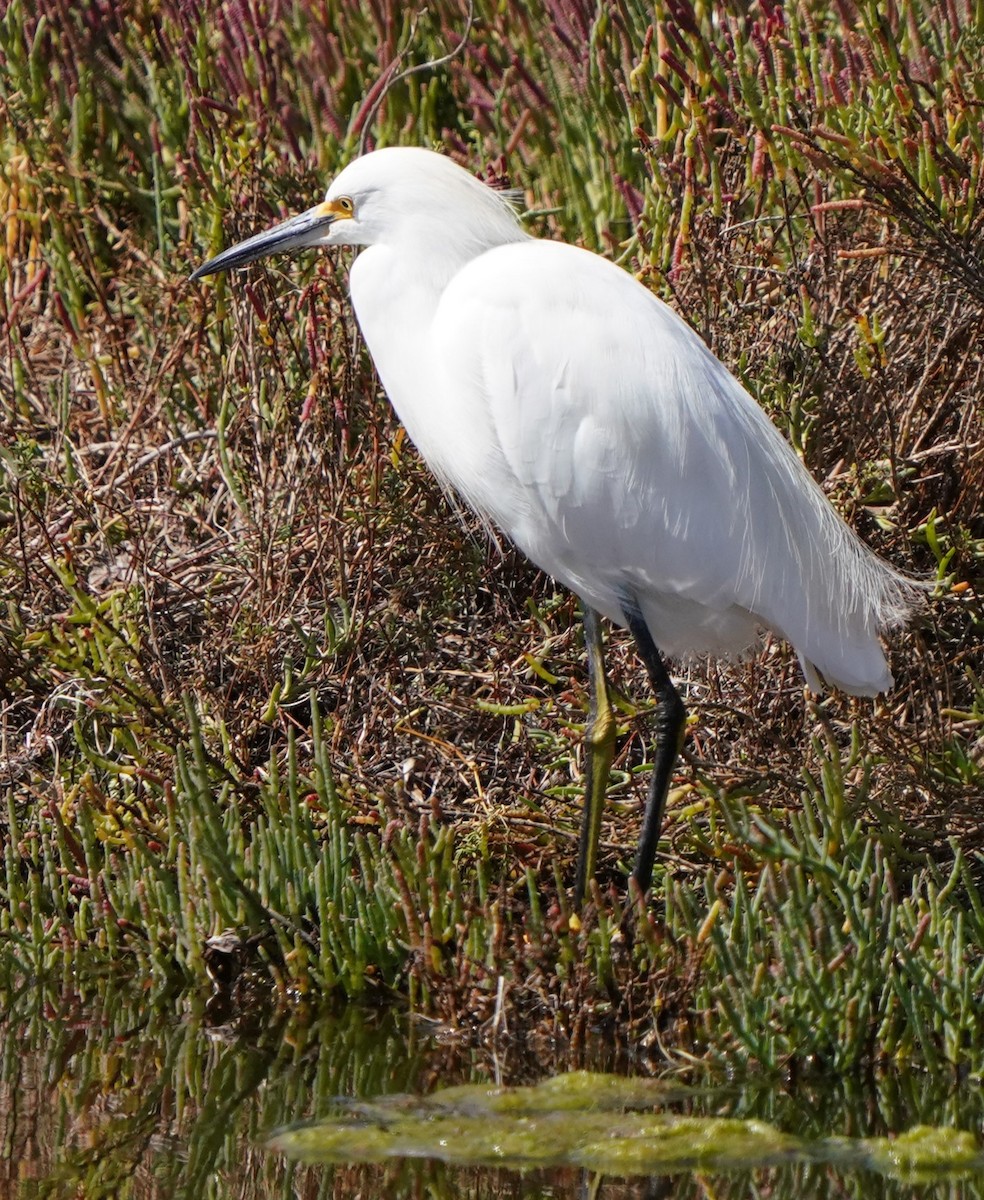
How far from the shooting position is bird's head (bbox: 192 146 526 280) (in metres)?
2.93

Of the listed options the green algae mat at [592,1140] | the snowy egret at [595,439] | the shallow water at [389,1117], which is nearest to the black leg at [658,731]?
the snowy egret at [595,439]

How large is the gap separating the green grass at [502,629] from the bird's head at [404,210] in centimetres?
52

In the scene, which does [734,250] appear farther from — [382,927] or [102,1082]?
[102,1082]

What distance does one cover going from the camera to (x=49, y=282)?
4773 mm

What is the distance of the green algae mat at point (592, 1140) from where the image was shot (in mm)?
2074

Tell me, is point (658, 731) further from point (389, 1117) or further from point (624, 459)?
point (389, 1117)

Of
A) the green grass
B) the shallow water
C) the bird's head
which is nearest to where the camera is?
the shallow water

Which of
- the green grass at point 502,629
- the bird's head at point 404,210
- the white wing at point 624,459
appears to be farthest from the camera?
the bird's head at point 404,210

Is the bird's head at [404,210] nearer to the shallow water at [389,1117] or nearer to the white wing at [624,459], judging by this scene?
the white wing at [624,459]

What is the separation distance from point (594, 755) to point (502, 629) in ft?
2.12

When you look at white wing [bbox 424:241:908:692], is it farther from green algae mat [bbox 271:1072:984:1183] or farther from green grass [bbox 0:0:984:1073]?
green algae mat [bbox 271:1072:984:1183]

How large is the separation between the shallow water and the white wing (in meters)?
0.86

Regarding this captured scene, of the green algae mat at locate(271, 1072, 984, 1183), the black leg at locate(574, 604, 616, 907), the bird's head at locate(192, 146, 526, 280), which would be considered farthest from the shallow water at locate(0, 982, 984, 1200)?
the bird's head at locate(192, 146, 526, 280)

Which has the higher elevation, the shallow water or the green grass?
the green grass
